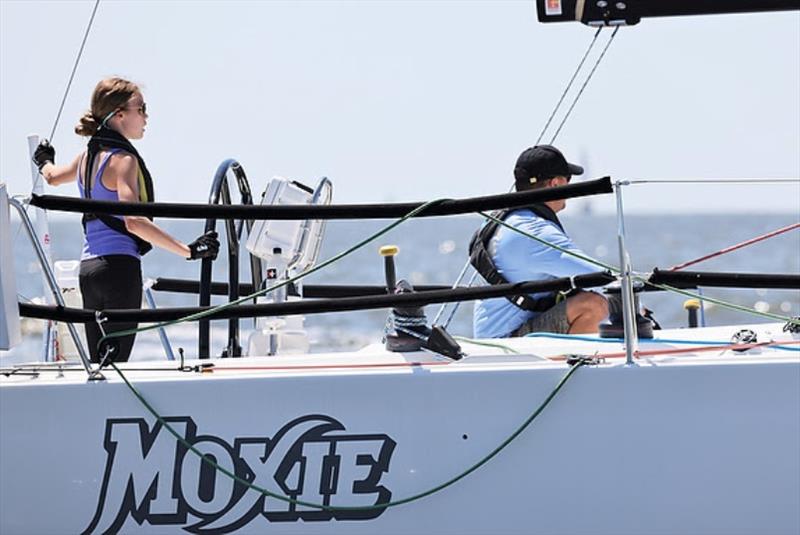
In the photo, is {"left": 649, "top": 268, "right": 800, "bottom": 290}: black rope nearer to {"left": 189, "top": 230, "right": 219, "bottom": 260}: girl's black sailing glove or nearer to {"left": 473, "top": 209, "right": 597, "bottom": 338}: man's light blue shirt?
{"left": 473, "top": 209, "right": 597, "bottom": 338}: man's light blue shirt

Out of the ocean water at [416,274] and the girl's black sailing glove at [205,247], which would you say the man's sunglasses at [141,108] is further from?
the ocean water at [416,274]

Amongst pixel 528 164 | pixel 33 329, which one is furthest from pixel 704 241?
pixel 528 164

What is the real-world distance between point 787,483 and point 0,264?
2141 millimetres

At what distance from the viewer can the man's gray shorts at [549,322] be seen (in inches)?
177

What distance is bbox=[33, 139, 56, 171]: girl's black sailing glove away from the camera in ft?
16.0

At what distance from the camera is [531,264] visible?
438cm

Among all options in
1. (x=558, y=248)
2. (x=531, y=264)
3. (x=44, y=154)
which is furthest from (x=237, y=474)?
(x=44, y=154)

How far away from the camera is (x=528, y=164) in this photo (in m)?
4.64

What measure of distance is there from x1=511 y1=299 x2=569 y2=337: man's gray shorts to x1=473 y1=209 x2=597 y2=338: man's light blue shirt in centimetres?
2

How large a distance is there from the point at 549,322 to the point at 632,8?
1.18 m

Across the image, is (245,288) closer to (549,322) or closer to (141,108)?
(141,108)

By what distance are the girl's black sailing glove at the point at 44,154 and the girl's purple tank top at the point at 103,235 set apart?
22.0 inches

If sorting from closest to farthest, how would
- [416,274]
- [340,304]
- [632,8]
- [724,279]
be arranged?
1. [340,304]
2. [724,279]
3. [632,8]
4. [416,274]

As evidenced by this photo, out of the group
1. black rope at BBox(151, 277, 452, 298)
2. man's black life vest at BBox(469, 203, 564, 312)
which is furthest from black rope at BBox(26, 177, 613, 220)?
black rope at BBox(151, 277, 452, 298)
